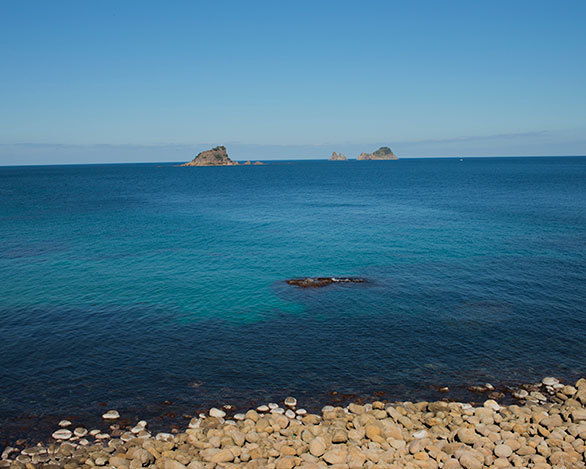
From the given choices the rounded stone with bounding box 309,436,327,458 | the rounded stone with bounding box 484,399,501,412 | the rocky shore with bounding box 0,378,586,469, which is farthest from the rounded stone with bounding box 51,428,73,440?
the rounded stone with bounding box 484,399,501,412

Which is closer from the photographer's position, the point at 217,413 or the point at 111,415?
the point at 111,415

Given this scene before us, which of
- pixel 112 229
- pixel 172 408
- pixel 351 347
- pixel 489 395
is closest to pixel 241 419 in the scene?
pixel 172 408

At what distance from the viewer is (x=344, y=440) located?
2067 cm

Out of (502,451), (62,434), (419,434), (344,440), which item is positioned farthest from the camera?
(62,434)

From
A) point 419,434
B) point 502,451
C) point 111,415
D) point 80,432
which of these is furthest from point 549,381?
point 80,432

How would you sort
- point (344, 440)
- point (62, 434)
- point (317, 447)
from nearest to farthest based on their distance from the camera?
point (317, 447)
point (344, 440)
point (62, 434)

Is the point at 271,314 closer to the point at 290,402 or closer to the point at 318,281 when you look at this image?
the point at 318,281

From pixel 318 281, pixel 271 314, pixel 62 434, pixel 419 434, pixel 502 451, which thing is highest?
pixel 318 281

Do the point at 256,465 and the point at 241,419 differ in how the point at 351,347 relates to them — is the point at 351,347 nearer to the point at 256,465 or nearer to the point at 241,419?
the point at 241,419

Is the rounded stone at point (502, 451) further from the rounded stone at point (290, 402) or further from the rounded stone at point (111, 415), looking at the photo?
the rounded stone at point (111, 415)

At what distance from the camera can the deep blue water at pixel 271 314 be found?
27328 mm

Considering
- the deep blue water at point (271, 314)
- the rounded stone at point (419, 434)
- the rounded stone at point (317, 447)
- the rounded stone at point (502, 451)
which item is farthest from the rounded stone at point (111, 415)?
the rounded stone at point (502, 451)

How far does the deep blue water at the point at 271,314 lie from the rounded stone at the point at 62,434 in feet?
6.54

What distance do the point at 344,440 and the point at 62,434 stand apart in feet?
46.1
